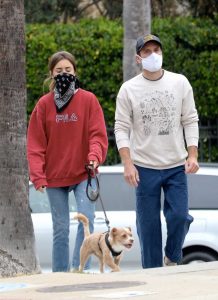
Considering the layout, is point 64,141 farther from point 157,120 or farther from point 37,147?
point 157,120

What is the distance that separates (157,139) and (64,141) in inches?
36.9

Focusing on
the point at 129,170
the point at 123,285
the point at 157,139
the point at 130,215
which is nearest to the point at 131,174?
the point at 129,170

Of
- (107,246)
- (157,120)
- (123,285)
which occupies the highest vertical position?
(157,120)

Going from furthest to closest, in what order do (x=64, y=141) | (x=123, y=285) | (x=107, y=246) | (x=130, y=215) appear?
(x=130, y=215)
(x=107, y=246)
(x=64, y=141)
(x=123, y=285)

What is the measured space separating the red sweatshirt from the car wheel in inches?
120

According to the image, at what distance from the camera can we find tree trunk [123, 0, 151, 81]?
1559cm

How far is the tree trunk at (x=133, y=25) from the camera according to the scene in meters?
15.6

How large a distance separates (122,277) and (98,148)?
159 centimetres

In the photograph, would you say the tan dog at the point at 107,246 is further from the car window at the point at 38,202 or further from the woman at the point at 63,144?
the car window at the point at 38,202

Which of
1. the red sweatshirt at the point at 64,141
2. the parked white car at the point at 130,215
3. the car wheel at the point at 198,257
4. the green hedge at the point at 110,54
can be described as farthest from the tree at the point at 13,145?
the green hedge at the point at 110,54

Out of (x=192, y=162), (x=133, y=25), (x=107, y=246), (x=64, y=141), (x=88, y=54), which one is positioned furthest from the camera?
(x=88, y=54)

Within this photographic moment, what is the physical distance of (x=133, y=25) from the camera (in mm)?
15656

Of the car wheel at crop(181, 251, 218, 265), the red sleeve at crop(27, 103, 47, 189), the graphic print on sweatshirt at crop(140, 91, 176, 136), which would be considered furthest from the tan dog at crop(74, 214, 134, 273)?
the car wheel at crop(181, 251, 218, 265)

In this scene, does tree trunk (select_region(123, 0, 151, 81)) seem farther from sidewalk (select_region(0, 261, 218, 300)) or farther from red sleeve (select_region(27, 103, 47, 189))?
sidewalk (select_region(0, 261, 218, 300))
